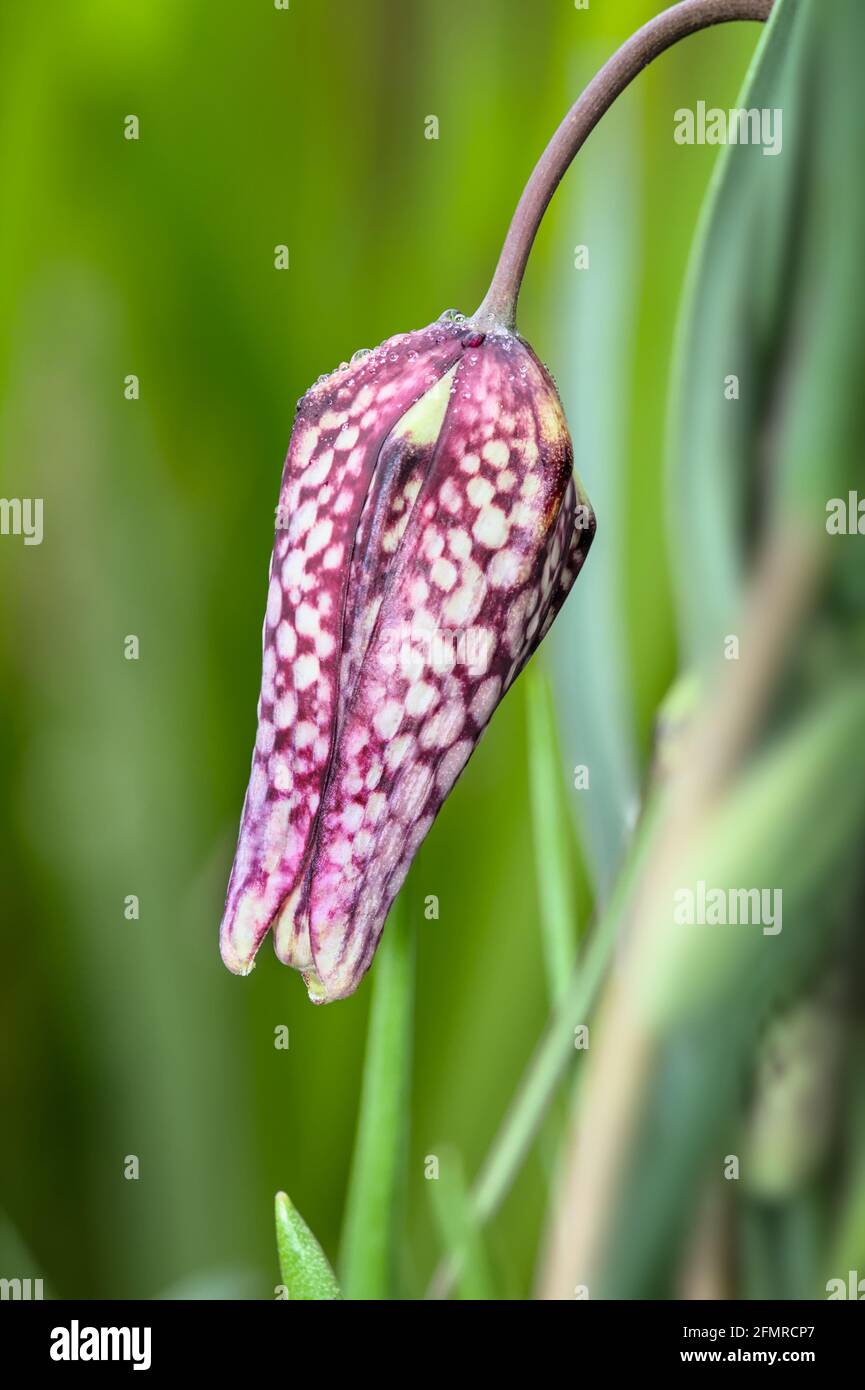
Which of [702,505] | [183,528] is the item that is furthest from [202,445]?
[702,505]

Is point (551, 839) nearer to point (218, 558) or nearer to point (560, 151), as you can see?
point (560, 151)

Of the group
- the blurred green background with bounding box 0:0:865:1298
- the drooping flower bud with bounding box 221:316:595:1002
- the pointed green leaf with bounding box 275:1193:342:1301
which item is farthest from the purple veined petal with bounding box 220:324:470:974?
the blurred green background with bounding box 0:0:865:1298

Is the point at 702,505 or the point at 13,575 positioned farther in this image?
the point at 13,575

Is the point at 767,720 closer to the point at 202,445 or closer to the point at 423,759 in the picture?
the point at 423,759

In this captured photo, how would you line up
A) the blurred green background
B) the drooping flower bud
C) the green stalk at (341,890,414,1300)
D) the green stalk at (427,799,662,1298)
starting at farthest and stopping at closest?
the blurred green background
the green stalk at (427,799,662,1298)
the green stalk at (341,890,414,1300)
the drooping flower bud

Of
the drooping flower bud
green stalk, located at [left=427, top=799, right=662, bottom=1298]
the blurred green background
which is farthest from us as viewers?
the blurred green background

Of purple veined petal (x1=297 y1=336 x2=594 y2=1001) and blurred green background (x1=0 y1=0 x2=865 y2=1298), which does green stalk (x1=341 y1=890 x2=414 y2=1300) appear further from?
blurred green background (x1=0 y1=0 x2=865 y2=1298)
